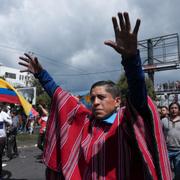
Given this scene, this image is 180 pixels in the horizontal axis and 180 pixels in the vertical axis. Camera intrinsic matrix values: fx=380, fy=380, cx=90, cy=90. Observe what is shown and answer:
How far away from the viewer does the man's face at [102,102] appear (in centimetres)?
247

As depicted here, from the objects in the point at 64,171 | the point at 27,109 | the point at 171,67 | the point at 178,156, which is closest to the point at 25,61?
the point at 64,171

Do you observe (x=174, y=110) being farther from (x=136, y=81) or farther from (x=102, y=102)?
(x=136, y=81)

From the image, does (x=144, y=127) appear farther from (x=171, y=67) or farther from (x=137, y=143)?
(x=171, y=67)

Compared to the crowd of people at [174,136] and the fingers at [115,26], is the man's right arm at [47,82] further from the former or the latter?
the crowd of people at [174,136]

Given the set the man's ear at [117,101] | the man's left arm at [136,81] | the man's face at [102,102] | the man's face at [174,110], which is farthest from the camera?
the man's face at [174,110]

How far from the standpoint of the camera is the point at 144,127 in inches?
81.7

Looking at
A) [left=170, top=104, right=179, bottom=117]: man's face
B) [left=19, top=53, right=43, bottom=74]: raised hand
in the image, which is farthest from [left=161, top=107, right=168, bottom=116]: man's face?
[left=19, top=53, right=43, bottom=74]: raised hand

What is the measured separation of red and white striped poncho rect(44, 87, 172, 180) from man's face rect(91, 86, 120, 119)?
70 mm

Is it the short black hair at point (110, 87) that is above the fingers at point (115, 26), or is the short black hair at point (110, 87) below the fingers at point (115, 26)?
below

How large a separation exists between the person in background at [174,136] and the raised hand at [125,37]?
388cm

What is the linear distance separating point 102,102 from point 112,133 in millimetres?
292

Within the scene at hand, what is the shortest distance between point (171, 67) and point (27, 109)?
129 ft

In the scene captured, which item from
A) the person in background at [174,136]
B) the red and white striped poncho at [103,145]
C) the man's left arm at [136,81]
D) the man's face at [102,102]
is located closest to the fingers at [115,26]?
the man's left arm at [136,81]

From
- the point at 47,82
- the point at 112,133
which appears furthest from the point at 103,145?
the point at 47,82
